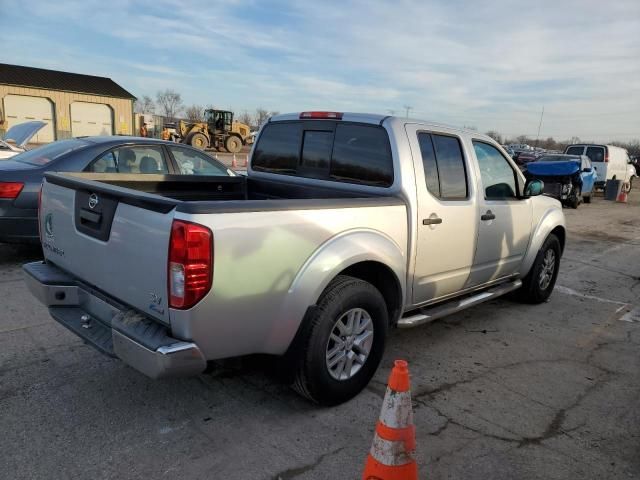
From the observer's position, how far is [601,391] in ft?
12.2

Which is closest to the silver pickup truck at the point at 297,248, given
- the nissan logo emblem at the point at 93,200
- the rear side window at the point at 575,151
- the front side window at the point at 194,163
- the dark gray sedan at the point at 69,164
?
the nissan logo emblem at the point at 93,200

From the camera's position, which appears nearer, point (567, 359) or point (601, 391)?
point (601, 391)

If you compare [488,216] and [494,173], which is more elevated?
[494,173]

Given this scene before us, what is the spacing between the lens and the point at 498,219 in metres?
4.56

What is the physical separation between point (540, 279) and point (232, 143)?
30.8 metres

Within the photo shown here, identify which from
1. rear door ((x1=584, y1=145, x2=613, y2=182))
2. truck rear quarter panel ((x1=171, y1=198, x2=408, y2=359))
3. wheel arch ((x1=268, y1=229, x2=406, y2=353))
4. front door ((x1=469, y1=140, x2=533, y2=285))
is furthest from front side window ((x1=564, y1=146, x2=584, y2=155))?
truck rear quarter panel ((x1=171, y1=198, x2=408, y2=359))

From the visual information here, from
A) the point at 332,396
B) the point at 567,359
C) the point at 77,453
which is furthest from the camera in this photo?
the point at 567,359

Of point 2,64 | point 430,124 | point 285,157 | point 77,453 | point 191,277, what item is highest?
point 2,64

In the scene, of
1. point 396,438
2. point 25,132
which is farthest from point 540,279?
point 25,132

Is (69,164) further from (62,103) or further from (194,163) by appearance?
(62,103)

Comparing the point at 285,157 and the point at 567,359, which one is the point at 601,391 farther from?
the point at 285,157

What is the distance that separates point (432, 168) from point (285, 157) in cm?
138

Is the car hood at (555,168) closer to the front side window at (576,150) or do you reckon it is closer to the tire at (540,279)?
the front side window at (576,150)

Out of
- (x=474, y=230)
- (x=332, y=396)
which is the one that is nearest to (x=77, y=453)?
(x=332, y=396)
